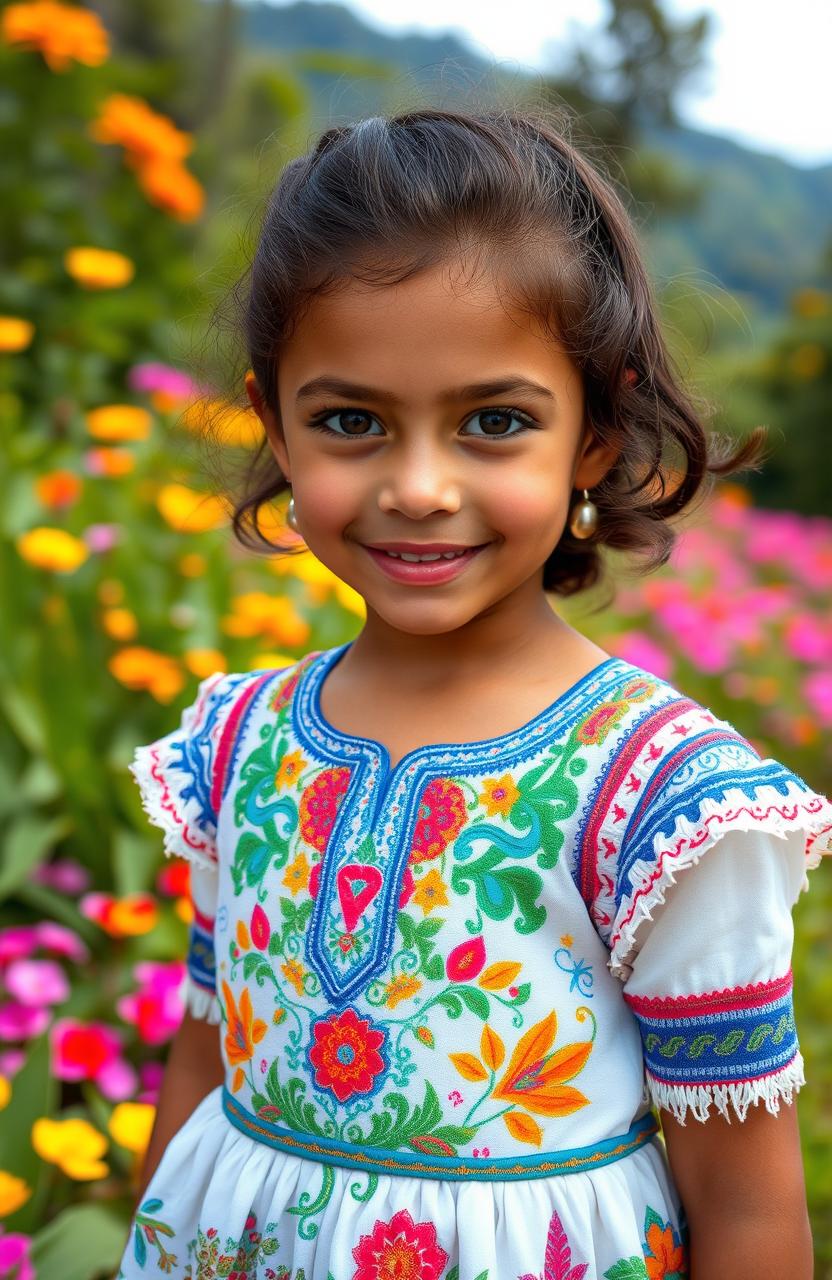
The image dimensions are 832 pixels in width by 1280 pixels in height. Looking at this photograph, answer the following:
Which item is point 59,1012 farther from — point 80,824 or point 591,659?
point 591,659

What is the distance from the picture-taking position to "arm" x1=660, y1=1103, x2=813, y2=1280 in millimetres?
990

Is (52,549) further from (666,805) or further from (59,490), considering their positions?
(666,805)

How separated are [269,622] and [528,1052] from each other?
4.78 feet

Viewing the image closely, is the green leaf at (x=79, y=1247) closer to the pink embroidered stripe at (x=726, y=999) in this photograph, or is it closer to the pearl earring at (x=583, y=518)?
the pink embroidered stripe at (x=726, y=999)

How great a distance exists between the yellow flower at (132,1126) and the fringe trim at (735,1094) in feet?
2.72

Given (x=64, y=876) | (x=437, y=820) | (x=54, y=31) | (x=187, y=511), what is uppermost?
(x=54, y=31)

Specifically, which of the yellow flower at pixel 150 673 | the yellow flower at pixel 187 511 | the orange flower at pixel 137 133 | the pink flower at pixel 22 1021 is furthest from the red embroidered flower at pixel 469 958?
the orange flower at pixel 137 133

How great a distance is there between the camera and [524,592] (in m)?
1.13

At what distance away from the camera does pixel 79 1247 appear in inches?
57.1

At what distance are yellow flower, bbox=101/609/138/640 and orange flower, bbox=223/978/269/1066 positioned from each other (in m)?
1.21

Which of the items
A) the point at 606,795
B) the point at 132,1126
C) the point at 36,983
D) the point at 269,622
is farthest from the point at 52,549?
the point at 606,795

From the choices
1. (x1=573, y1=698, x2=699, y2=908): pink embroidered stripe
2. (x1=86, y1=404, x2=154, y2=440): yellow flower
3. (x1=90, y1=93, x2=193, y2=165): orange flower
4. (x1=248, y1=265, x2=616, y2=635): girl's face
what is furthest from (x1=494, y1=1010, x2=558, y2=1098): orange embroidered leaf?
(x1=90, y1=93, x2=193, y2=165): orange flower

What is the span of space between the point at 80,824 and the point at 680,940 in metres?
1.47

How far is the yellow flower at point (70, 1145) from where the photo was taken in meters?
1.49
